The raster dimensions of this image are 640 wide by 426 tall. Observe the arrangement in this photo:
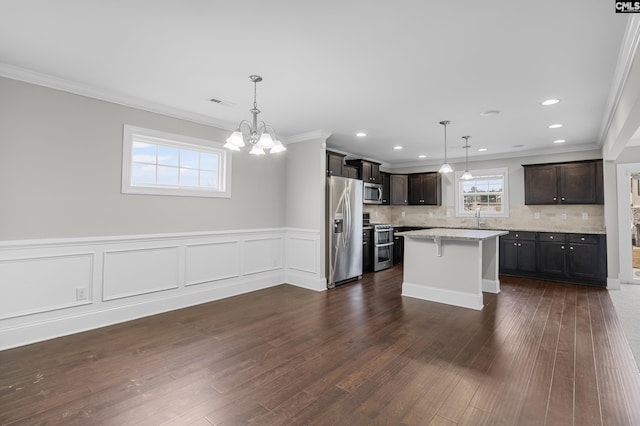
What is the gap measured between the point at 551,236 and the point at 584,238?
18.2 inches

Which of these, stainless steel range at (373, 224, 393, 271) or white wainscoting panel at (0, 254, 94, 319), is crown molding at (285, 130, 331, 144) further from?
white wainscoting panel at (0, 254, 94, 319)

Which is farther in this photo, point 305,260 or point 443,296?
point 305,260

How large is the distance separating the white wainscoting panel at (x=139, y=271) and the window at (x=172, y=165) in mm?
737

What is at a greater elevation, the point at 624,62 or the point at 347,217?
the point at 624,62

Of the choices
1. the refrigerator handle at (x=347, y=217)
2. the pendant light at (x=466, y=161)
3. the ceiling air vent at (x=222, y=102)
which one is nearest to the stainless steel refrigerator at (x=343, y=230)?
the refrigerator handle at (x=347, y=217)

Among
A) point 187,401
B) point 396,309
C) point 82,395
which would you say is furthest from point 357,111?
point 82,395

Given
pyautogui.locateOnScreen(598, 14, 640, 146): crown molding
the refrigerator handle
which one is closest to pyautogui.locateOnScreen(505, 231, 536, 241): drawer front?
pyautogui.locateOnScreen(598, 14, 640, 146): crown molding

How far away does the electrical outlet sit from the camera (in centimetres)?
322

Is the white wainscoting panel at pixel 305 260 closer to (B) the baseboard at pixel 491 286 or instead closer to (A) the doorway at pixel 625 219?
(B) the baseboard at pixel 491 286

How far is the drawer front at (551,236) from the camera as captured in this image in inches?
220

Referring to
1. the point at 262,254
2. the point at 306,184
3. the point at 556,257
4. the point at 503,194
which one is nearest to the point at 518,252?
the point at 556,257

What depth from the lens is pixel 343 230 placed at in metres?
5.35

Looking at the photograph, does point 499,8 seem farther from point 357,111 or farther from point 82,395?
point 82,395

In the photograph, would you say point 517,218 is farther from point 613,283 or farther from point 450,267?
point 450,267
